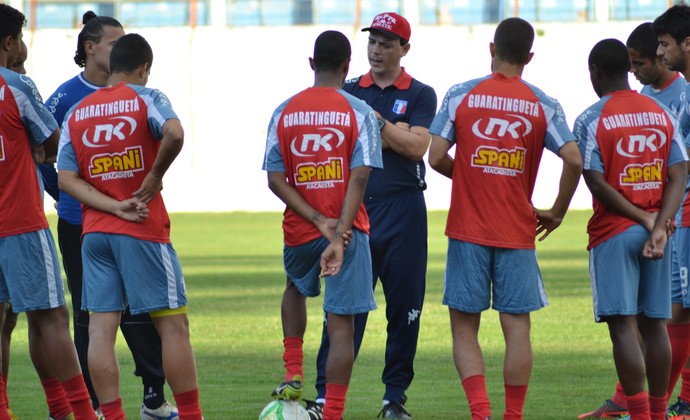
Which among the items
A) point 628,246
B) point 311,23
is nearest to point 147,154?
point 628,246

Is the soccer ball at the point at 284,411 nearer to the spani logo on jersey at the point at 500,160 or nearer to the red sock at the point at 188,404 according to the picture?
the red sock at the point at 188,404

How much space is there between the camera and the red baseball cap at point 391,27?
7.86 meters

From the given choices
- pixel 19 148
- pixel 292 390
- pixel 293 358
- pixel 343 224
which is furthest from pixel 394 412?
pixel 19 148

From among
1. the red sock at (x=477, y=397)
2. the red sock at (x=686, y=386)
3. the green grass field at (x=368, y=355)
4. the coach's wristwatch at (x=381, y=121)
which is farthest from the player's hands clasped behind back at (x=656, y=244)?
the coach's wristwatch at (x=381, y=121)

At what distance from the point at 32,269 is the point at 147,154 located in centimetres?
92

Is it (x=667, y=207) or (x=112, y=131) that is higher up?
(x=112, y=131)

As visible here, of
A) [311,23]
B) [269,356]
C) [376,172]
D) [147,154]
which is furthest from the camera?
[311,23]

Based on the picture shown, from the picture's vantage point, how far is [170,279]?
6434 millimetres

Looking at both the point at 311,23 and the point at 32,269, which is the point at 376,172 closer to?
the point at 32,269

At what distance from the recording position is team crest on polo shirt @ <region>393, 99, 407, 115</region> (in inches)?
314

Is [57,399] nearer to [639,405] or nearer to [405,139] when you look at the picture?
[405,139]

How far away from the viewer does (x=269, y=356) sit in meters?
10.7

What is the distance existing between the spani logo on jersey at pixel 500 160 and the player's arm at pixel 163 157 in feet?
5.16

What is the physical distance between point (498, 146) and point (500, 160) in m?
0.08
